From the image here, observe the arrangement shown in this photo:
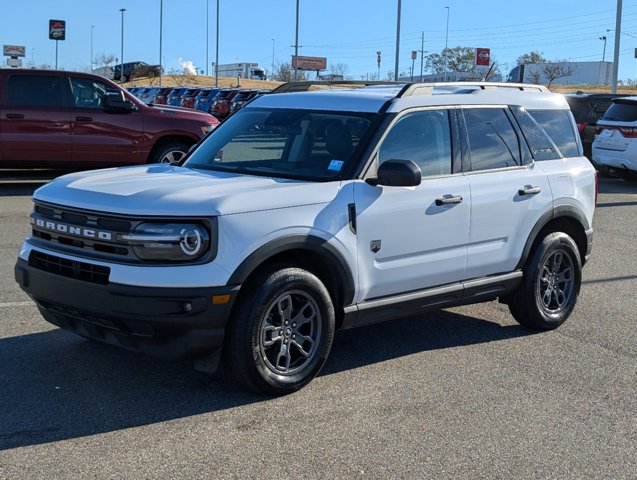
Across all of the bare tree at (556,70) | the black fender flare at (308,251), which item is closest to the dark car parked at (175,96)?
the black fender flare at (308,251)

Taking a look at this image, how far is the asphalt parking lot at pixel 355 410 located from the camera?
4113 mm

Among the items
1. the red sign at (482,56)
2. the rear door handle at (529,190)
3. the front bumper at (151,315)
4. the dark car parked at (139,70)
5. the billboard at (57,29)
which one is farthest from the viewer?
the dark car parked at (139,70)

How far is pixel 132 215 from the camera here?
4.57 metres

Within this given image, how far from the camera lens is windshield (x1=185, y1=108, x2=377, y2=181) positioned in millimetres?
5508

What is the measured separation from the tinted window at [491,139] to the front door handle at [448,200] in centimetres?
36

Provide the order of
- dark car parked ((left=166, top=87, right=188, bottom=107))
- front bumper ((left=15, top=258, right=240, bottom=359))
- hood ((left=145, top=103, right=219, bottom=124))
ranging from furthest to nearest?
dark car parked ((left=166, top=87, right=188, bottom=107)), hood ((left=145, top=103, right=219, bottom=124)), front bumper ((left=15, top=258, right=240, bottom=359))

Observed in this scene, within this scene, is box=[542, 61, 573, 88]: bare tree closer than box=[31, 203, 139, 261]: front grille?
No

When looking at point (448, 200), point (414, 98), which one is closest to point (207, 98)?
point (414, 98)

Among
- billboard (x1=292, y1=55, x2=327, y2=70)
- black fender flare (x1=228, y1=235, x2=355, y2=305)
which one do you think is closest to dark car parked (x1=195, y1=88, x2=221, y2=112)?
black fender flare (x1=228, y1=235, x2=355, y2=305)

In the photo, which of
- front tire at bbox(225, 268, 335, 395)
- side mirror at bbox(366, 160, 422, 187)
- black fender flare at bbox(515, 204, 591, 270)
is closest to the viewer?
front tire at bbox(225, 268, 335, 395)

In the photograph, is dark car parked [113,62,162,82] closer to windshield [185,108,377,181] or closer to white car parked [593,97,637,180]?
white car parked [593,97,637,180]

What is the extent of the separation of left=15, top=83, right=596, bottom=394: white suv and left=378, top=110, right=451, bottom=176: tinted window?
0.01 m

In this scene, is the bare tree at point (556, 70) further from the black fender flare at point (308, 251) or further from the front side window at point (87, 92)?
the black fender flare at point (308, 251)

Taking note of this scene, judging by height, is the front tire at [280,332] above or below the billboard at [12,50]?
below
